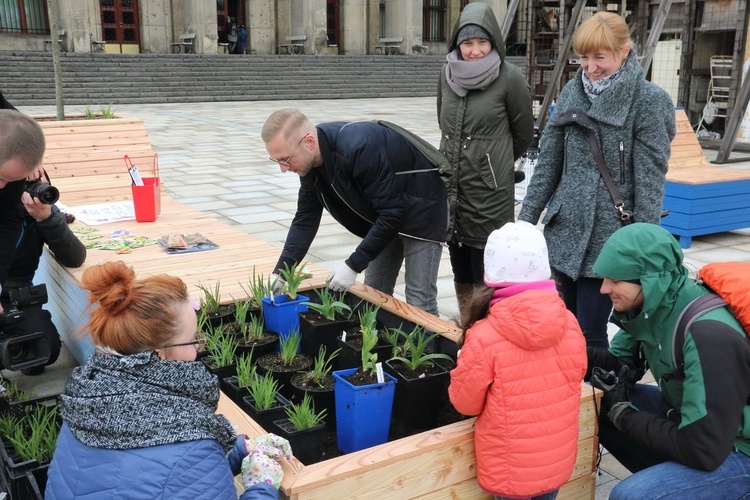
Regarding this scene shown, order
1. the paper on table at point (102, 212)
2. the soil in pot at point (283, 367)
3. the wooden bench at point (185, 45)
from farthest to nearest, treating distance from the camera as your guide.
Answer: the wooden bench at point (185, 45)
the paper on table at point (102, 212)
the soil in pot at point (283, 367)

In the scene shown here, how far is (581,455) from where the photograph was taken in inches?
105

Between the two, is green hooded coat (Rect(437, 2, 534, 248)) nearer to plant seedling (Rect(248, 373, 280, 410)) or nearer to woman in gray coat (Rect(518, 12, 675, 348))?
woman in gray coat (Rect(518, 12, 675, 348))

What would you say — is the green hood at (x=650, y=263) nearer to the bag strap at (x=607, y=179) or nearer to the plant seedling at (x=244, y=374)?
the bag strap at (x=607, y=179)

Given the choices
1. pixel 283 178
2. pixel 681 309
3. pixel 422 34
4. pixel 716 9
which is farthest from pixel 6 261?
pixel 422 34

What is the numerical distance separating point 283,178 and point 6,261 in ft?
22.3

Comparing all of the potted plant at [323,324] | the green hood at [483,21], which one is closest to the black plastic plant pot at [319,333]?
the potted plant at [323,324]

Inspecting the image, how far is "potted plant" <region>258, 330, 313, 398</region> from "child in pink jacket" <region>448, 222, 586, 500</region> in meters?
0.73

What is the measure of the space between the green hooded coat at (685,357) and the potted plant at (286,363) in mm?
1146

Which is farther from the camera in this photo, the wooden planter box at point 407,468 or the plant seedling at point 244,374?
the plant seedling at point 244,374

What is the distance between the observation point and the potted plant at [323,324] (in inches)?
122

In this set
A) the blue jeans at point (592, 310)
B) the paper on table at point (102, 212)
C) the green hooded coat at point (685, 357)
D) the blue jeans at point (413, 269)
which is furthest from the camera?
the paper on table at point (102, 212)

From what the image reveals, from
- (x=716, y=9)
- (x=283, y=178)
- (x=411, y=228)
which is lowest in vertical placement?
(x=283, y=178)

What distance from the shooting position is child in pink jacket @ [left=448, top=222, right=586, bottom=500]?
2.22 metres

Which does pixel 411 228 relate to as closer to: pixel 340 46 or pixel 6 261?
pixel 6 261
